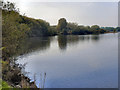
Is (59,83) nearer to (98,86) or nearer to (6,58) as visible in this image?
(98,86)

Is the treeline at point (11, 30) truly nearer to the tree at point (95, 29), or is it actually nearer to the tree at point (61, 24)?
the tree at point (61, 24)

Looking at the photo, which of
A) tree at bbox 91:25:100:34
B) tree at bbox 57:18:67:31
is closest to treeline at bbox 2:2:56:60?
tree at bbox 57:18:67:31

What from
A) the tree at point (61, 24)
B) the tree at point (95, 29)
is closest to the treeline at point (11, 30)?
the tree at point (61, 24)

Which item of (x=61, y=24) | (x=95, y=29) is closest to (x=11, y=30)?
(x=61, y=24)

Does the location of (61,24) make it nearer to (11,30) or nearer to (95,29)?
(95,29)

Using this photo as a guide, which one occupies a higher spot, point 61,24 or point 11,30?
point 61,24

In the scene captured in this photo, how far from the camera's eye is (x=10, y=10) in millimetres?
7891

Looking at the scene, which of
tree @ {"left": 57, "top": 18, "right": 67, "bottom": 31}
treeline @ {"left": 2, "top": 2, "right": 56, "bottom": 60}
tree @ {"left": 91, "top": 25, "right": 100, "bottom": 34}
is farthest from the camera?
tree @ {"left": 91, "top": 25, "right": 100, "bottom": 34}

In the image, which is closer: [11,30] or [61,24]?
[11,30]

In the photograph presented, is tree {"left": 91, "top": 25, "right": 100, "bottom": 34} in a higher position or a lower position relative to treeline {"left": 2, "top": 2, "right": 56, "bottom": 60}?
higher

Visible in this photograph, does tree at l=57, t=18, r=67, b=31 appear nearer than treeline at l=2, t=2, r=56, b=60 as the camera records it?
No

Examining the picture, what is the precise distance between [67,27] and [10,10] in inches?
2714

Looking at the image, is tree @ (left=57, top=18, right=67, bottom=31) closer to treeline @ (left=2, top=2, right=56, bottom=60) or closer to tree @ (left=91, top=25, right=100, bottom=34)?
tree @ (left=91, top=25, right=100, bottom=34)

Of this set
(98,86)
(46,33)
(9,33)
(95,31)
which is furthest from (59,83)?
(95,31)
